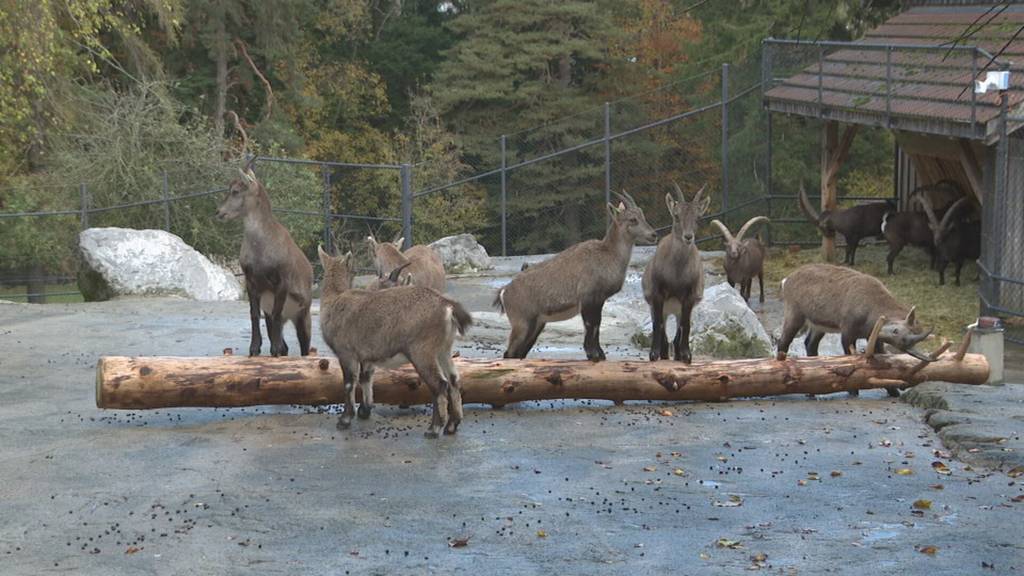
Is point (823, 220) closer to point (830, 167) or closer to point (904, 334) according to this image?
point (830, 167)

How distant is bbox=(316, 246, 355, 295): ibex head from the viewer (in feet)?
36.4

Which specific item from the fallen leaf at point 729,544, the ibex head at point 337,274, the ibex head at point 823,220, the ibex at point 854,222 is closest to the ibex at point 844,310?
the ibex head at point 337,274

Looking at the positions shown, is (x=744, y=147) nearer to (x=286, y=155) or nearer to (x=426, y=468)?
(x=286, y=155)

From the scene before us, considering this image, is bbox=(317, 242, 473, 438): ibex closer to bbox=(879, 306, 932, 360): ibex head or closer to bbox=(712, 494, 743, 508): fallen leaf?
bbox=(712, 494, 743, 508): fallen leaf

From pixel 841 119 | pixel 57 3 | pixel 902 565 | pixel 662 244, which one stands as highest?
pixel 57 3

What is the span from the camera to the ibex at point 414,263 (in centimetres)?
1438

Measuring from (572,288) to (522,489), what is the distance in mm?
3233

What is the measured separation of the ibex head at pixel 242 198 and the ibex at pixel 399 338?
2.74 m

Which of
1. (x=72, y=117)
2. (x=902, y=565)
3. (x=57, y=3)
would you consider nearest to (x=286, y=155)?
(x=72, y=117)

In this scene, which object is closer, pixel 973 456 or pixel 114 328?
pixel 973 456

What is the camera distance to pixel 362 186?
3550 centimetres

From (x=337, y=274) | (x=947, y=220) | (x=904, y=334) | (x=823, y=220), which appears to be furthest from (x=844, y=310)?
(x=823, y=220)

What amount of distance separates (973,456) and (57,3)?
61.7ft

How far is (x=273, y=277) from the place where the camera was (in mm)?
12820
